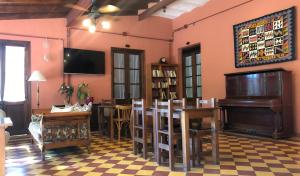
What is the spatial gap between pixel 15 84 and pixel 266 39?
614 cm

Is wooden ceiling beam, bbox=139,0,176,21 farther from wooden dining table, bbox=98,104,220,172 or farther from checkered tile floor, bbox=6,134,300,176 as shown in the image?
wooden dining table, bbox=98,104,220,172

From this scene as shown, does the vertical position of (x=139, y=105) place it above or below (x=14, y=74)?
below

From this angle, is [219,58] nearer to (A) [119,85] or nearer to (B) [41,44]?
(A) [119,85]

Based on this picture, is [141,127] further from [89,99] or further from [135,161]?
[89,99]

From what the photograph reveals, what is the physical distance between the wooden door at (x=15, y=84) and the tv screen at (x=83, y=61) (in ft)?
3.25

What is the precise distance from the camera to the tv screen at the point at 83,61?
22.8ft

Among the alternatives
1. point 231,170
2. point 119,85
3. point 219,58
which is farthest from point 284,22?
point 119,85

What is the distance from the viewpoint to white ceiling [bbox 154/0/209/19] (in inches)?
302

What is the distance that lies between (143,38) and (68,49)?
2.57 meters

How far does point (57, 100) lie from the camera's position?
686cm

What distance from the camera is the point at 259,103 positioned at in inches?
212

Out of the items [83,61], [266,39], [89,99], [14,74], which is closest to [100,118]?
[89,99]

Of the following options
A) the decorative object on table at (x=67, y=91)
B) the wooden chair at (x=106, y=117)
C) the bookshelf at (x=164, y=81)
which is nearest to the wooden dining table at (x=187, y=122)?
the wooden chair at (x=106, y=117)

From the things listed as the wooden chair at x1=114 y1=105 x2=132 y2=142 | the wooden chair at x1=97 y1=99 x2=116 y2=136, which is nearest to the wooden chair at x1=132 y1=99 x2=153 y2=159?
the wooden chair at x1=114 y1=105 x2=132 y2=142
